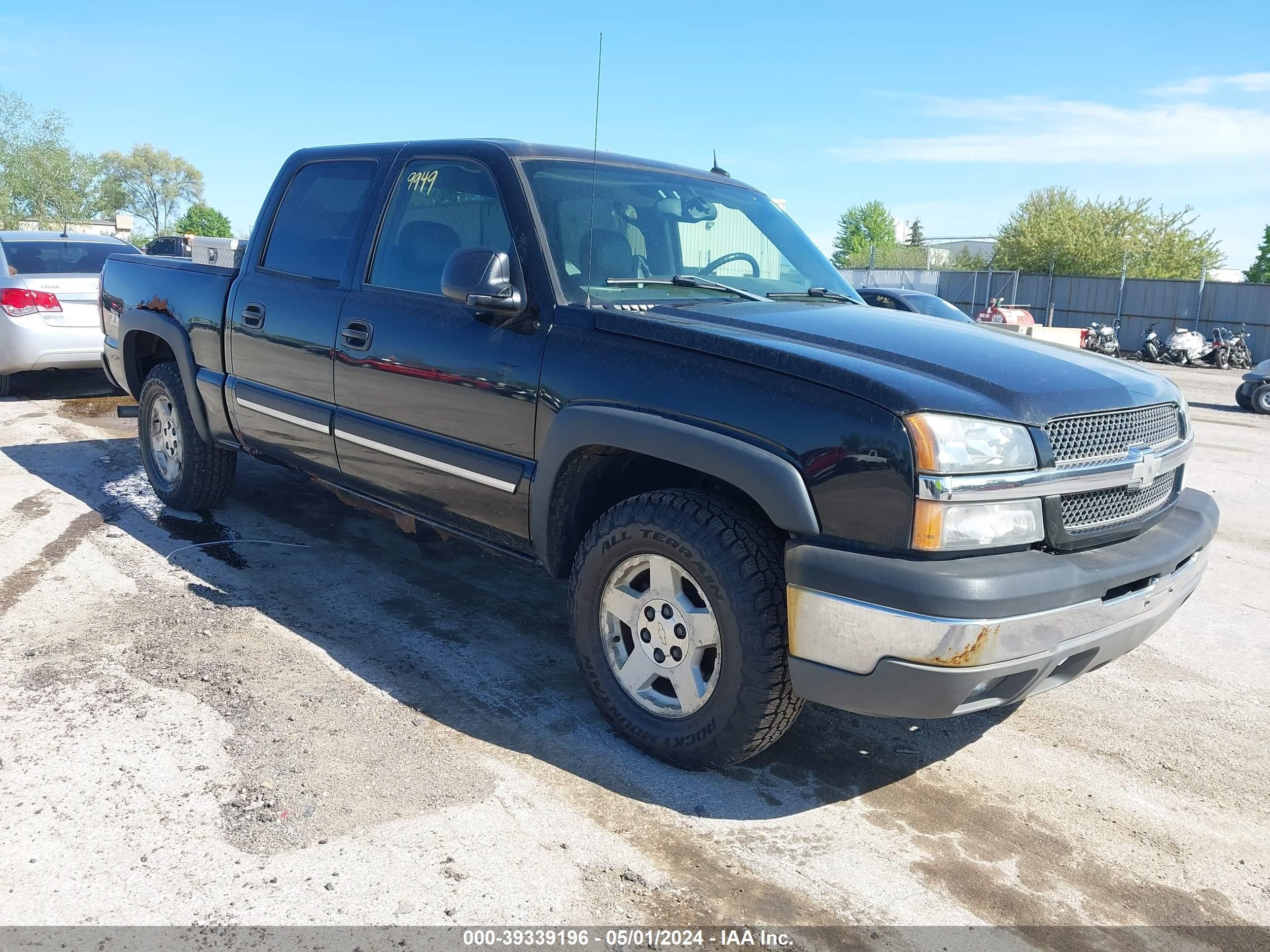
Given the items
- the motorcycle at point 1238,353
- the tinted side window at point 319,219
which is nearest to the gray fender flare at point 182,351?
the tinted side window at point 319,219

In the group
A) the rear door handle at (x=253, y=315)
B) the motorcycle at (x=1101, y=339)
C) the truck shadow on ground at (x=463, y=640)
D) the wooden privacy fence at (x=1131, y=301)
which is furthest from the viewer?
the motorcycle at (x=1101, y=339)

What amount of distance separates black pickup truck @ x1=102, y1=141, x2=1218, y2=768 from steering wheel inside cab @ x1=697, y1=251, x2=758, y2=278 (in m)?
0.04

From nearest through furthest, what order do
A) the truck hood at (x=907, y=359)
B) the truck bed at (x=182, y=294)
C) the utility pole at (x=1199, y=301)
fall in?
1. the truck hood at (x=907, y=359)
2. the truck bed at (x=182, y=294)
3. the utility pole at (x=1199, y=301)

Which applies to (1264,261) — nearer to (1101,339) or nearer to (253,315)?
(1101,339)

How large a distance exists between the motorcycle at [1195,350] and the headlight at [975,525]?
25.3m

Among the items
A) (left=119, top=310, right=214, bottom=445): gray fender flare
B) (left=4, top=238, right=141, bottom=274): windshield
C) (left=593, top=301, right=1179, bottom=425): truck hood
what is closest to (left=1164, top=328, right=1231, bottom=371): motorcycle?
(left=4, top=238, right=141, bottom=274): windshield

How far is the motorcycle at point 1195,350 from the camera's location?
964 inches

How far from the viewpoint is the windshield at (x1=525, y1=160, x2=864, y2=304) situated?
11.8 ft

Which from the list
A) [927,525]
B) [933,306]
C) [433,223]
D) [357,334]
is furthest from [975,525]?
[933,306]

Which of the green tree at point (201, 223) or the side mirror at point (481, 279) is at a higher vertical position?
the green tree at point (201, 223)

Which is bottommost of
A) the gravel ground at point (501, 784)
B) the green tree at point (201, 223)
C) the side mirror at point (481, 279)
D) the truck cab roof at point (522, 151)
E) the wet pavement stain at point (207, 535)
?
the gravel ground at point (501, 784)

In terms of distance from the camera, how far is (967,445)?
2.62 m

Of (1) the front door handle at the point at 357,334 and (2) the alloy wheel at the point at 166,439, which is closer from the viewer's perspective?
(1) the front door handle at the point at 357,334

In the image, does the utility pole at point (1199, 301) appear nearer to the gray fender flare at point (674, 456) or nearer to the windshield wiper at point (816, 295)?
the windshield wiper at point (816, 295)
